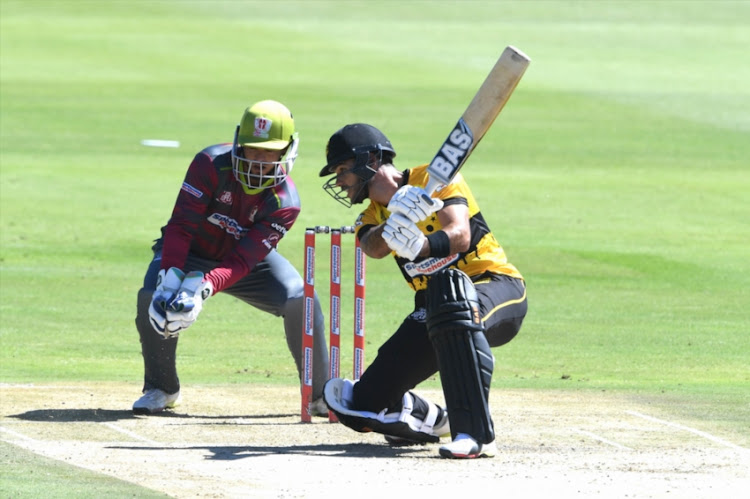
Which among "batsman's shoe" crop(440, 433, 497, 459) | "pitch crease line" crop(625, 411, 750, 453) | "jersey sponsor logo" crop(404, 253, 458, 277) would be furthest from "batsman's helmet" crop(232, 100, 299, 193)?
"pitch crease line" crop(625, 411, 750, 453)

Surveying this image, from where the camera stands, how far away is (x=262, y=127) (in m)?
7.71

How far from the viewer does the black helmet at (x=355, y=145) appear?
691cm

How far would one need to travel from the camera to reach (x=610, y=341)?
11.4 metres

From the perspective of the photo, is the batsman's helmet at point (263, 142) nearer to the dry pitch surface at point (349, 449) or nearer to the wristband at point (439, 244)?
the dry pitch surface at point (349, 449)

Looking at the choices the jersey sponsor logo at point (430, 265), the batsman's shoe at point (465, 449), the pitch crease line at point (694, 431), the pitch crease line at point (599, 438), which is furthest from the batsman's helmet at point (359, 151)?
the pitch crease line at point (694, 431)

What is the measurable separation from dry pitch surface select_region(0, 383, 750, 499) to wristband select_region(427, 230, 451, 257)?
95cm

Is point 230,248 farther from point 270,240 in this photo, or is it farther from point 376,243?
point 376,243

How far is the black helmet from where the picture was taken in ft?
22.7

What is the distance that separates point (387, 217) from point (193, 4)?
49.1 meters

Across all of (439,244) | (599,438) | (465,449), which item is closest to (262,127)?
(439,244)

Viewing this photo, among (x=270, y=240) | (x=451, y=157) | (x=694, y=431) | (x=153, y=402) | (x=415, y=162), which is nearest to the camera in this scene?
(x=451, y=157)

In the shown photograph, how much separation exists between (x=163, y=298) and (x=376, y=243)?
1271mm

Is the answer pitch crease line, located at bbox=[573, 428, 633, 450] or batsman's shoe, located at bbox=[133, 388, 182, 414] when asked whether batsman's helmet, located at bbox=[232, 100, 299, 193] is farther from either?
pitch crease line, located at bbox=[573, 428, 633, 450]

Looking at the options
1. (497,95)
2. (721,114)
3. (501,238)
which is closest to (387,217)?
(497,95)
